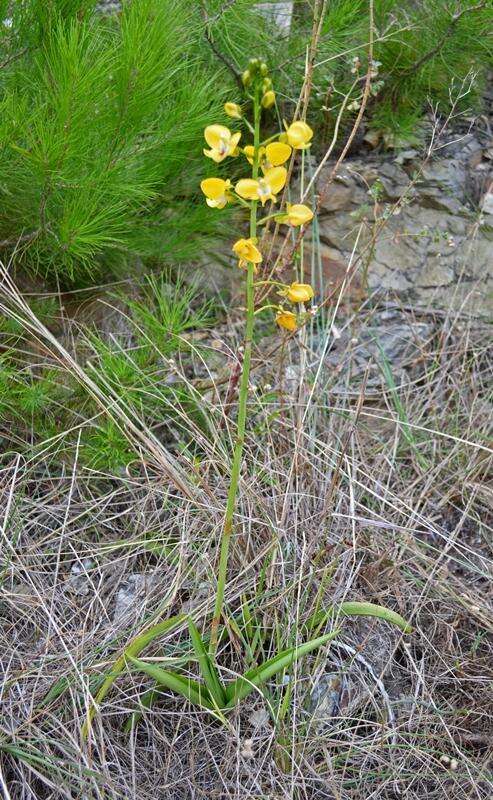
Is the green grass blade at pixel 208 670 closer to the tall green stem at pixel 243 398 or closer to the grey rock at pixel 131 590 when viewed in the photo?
the tall green stem at pixel 243 398

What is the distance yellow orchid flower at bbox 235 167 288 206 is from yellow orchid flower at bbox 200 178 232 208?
0.03 meters

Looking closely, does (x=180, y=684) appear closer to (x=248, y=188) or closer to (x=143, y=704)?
(x=143, y=704)

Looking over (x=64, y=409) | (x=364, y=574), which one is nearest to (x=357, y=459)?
(x=364, y=574)

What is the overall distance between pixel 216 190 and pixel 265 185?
7 centimetres

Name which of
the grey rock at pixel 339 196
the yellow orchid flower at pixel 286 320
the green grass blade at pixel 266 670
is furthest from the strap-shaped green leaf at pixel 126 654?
the grey rock at pixel 339 196

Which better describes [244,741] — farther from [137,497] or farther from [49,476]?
[49,476]

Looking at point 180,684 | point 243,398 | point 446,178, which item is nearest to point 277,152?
point 243,398

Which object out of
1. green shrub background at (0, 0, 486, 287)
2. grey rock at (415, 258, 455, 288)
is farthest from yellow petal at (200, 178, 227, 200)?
grey rock at (415, 258, 455, 288)

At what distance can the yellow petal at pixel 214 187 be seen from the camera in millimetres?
1011

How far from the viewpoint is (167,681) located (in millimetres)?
1206

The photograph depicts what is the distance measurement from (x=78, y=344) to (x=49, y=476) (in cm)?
41

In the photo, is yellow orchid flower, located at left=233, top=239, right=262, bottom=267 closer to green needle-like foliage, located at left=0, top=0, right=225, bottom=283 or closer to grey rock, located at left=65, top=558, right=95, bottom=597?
green needle-like foliage, located at left=0, top=0, right=225, bottom=283

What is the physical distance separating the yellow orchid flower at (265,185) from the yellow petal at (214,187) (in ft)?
0.10

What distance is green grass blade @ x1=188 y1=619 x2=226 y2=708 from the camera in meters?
1.17
